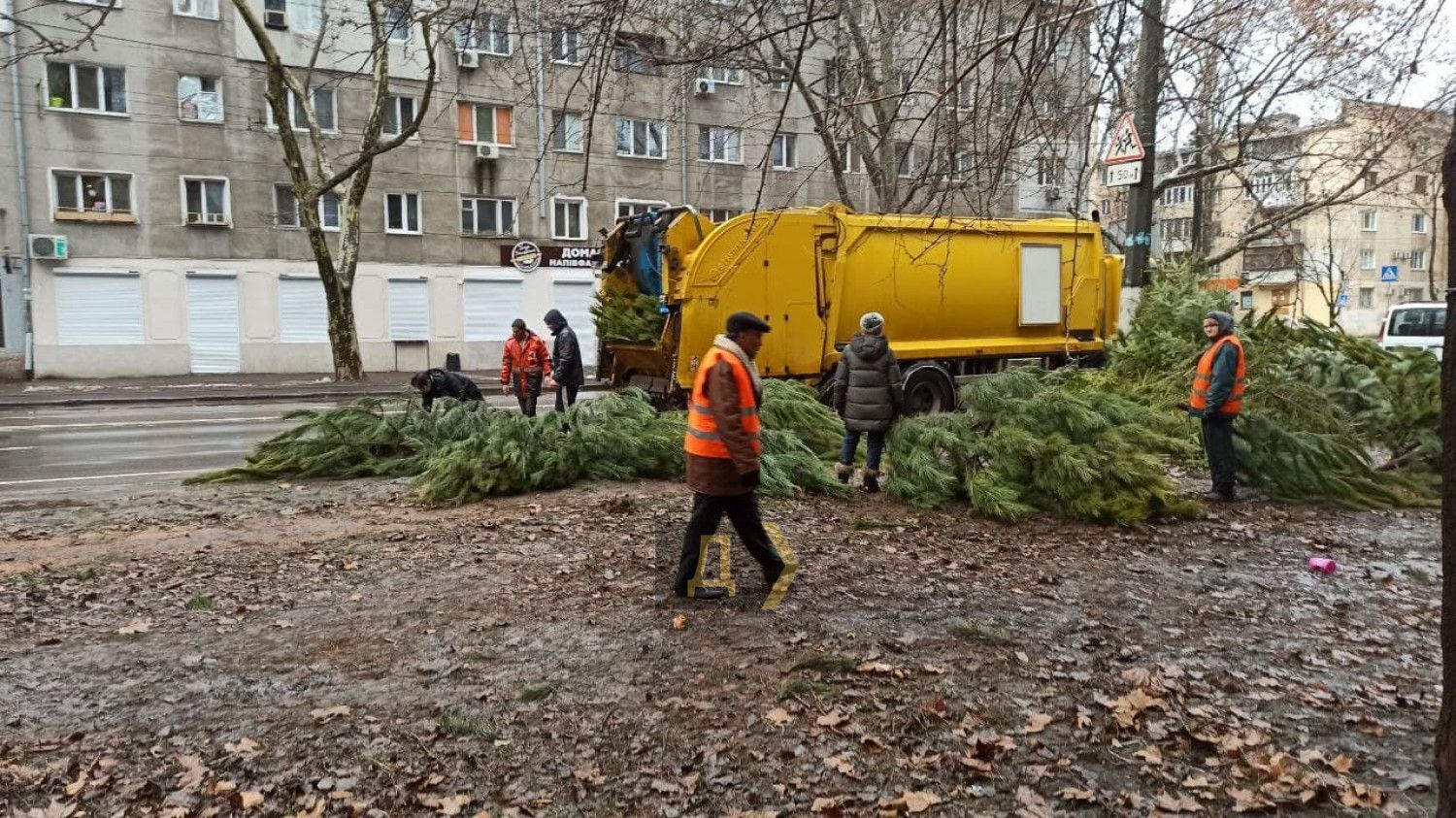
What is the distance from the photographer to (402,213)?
2919cm

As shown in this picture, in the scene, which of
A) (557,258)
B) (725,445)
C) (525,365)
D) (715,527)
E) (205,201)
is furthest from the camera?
(557,258)

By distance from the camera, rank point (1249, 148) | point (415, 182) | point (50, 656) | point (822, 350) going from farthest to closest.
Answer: point (415, 182) → point (1249, 148) → point (822, 350) → point (50, 656)

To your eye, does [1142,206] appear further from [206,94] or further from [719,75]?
[206,94]

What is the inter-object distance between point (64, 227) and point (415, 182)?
8.72m

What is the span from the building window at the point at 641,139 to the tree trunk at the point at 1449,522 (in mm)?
30008

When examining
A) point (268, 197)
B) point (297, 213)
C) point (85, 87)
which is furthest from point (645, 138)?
point (85, 87)

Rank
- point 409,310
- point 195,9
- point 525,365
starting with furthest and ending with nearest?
point 409,310 → point 195,9 → point 525,365

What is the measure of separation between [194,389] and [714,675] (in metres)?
21.8

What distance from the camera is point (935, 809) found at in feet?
11.0

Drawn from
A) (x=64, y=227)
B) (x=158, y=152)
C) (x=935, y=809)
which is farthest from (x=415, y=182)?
(x=935, y=809)

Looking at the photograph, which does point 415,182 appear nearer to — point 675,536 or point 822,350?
point 822,350

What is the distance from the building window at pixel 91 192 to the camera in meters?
25.1

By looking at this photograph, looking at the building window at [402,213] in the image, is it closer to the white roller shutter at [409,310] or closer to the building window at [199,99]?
the white roller shutter at [409,310]

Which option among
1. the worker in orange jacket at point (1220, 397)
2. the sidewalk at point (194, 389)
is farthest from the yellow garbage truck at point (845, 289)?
the sidewalk at point (194, 389)
